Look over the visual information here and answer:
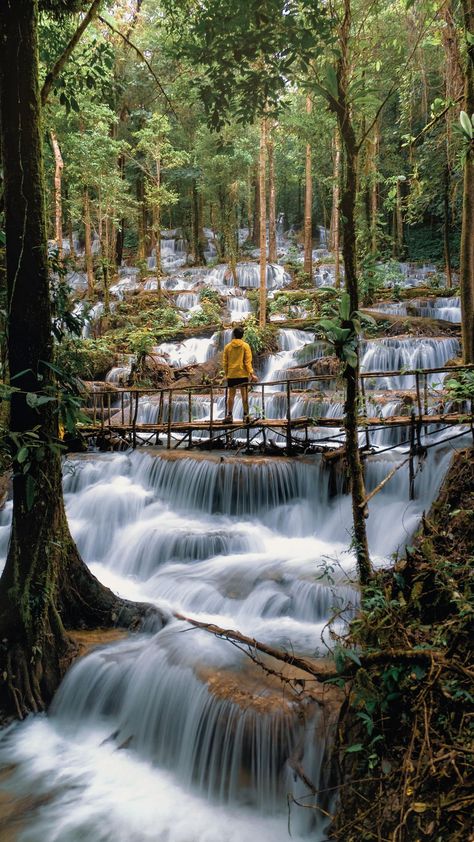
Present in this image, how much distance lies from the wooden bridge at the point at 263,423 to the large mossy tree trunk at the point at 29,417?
11.4 feet

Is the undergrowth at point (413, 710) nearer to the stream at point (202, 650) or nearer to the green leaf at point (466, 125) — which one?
the stream at point (202, 650)

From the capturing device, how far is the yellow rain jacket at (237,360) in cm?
1030

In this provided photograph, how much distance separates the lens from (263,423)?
31.4ft

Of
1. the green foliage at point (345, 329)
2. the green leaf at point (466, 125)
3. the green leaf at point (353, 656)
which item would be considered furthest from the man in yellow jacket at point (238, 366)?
the green leaf at point (353, 656)

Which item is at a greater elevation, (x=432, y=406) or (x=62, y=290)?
(x=62, y=290)

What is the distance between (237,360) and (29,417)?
236 inches

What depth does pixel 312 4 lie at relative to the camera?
432cm

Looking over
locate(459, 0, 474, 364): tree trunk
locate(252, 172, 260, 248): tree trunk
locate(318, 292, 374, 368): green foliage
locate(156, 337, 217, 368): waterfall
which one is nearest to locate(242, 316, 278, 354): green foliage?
locate(156, 337, 217, 368): waterfall

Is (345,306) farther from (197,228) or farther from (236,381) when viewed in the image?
(197,228)

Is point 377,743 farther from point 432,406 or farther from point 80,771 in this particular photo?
point 432,406

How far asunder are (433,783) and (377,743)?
1.59 feet

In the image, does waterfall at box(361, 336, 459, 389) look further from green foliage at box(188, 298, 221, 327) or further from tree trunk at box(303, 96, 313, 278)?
tree trunk at box(303, 96, 313, 278)

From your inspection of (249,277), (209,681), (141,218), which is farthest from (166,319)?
(209,681)

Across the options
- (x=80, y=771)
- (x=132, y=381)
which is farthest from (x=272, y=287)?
(x=80, y=771)
